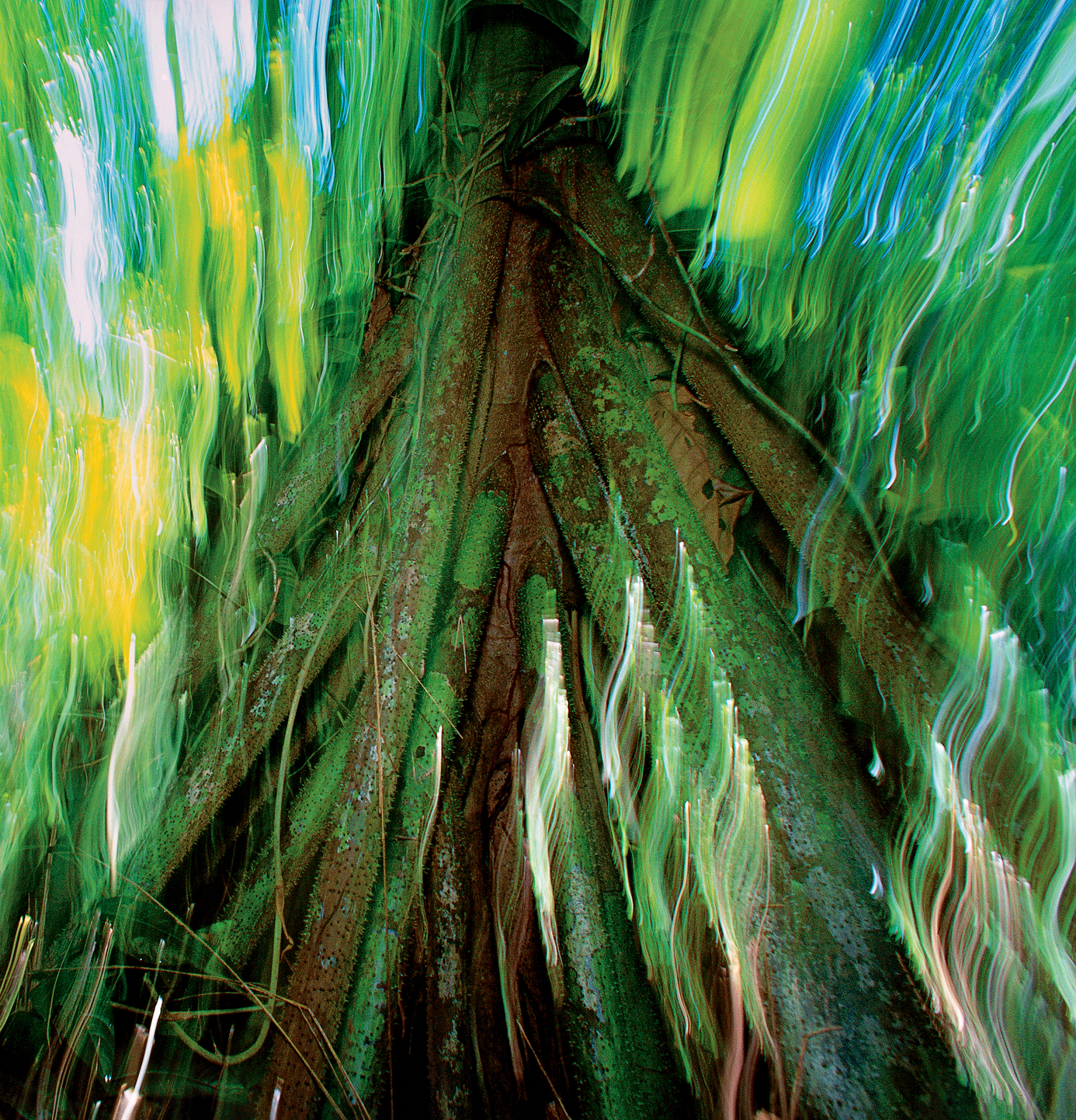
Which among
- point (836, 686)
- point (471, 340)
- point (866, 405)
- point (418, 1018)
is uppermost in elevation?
point (471, 340)

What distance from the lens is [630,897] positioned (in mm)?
844

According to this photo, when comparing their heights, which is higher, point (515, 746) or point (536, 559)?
point (536, 559)

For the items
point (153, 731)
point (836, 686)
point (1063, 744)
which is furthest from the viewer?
point (153, 731)

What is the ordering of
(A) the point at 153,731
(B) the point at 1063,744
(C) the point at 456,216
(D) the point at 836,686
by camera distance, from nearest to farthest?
(B) the point at 1063,744, (D) the point at 836,686, (A) the point at 153,731, (C) the point at 456,216

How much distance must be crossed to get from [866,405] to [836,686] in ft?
1.49

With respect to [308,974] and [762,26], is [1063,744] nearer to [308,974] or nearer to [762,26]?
[308,974]

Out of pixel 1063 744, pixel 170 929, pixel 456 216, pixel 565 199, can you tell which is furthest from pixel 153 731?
pixel 1063 744

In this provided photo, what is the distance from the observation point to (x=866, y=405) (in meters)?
0.93

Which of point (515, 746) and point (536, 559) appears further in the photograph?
point (536, 559)

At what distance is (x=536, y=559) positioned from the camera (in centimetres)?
108

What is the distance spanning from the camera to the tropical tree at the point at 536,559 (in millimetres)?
770

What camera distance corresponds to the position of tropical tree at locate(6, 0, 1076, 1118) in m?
0.77

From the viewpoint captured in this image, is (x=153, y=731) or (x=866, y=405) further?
(x=153, y=731)

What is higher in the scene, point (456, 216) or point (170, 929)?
point (456, 216)
